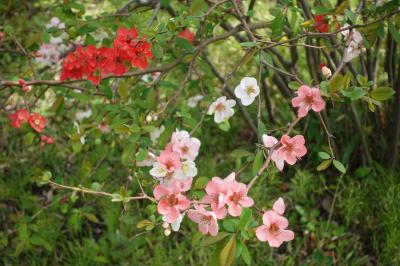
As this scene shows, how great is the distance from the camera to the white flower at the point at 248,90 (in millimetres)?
1343

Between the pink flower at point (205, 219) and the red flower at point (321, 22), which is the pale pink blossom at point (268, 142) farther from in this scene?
the red flower at point (321, 22)

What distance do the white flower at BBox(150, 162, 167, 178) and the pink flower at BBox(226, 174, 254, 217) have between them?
0.17 m

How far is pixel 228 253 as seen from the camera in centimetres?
102

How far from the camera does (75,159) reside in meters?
2.54

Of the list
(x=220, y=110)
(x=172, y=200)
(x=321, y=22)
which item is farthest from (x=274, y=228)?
(x=321, y=22)

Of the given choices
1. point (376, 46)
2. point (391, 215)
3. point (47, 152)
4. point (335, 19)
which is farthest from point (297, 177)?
point (47, 152)

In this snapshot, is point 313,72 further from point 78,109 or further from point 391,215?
point 78,109

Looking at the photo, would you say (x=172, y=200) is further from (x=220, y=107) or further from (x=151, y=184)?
(x=151, y=184)

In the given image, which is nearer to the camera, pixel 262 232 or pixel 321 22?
pixel 262 232

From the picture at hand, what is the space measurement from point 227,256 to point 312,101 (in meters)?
0.39

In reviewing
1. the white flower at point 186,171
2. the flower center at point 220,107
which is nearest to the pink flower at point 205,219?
the white flower at point 186,171

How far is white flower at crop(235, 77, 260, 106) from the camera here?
134 cm

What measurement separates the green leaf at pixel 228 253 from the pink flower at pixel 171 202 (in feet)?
0.36

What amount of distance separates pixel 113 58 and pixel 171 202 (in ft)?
2.09
